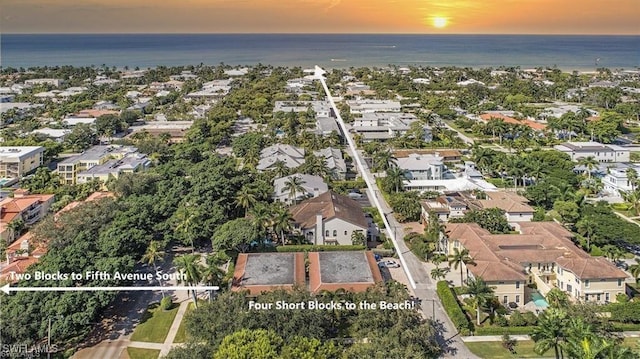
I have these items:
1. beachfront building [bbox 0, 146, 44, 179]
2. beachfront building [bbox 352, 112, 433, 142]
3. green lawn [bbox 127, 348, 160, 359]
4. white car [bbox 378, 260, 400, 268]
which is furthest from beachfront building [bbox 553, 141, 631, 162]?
beachfront building [bbox 0, 146, 44, 179]

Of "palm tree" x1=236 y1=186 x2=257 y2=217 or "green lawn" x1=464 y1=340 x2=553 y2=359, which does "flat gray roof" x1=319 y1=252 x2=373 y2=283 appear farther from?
"palm tree" x1=236 y1=186 x2=257 y2=217

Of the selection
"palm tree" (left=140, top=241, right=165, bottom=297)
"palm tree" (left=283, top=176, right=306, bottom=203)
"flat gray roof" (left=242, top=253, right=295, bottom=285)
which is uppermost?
"palm tree" (left=283, top=176, right=306, bottom=203)

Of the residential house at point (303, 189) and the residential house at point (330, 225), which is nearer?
the residential house at point (330, 225)

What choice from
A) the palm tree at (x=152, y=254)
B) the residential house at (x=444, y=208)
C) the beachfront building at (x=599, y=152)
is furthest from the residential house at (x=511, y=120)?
the palm tree at (x=152, y=254)

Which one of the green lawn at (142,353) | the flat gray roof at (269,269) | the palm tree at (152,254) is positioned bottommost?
the green lawn at (142,353)

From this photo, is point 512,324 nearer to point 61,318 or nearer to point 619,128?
point 61,318

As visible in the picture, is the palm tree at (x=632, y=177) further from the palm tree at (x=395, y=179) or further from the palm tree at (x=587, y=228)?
the palm tree at (x=395, y=179)

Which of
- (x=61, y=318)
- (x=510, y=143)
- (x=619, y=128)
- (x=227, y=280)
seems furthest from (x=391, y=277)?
(x=619, y=128)
